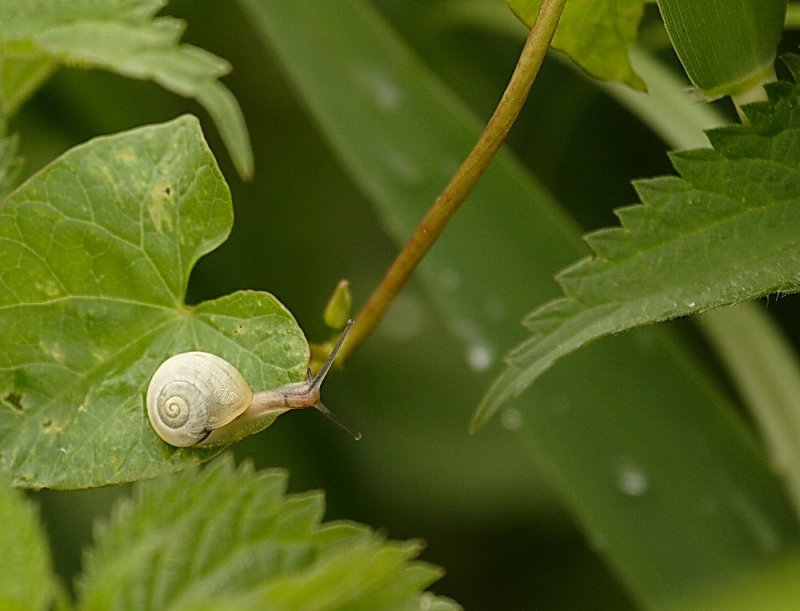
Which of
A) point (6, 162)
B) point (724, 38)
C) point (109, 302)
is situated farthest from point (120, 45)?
point (724, 38)

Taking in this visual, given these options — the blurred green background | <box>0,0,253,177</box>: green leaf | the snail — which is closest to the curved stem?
the snail

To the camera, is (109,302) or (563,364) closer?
(109,302)

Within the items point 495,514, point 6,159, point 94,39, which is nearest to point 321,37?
point 94,39

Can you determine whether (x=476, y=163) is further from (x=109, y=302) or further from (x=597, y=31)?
(x=109, y=302)

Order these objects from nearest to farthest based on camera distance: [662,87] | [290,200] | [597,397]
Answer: [597,397] → [662,87] → [290,200]

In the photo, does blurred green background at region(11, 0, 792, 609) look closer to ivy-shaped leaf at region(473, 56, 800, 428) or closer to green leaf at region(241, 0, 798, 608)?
green leaf at region(241, 0, 798, 608)

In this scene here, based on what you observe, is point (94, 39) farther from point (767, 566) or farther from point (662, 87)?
point (767, 566)
